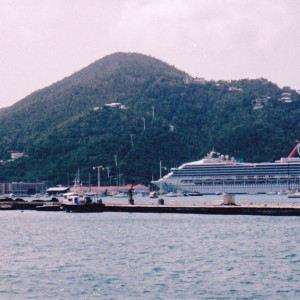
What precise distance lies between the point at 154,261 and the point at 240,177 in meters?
141

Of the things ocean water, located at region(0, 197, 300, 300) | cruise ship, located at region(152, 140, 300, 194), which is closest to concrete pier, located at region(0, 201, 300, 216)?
ocean water, located at region(0, 197, 300, 300)

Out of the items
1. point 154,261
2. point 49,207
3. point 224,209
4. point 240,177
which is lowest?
point 154,261

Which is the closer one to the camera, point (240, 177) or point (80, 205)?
point (80, 205)

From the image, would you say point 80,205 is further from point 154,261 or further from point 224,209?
point 154,261

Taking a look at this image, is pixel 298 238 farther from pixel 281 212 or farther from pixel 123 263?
pixel 281 212

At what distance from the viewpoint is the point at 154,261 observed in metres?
40.8

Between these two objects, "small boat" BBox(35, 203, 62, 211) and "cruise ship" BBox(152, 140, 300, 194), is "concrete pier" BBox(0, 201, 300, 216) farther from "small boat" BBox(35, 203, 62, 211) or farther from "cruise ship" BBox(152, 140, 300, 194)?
"cruise ship" BBox(152, 140, 300, 194)

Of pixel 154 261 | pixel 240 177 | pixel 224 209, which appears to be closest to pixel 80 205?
pixel 224 209

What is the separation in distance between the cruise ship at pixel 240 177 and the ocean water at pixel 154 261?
369 feet

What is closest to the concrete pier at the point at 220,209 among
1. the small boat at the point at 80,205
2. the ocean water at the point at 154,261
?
the small boat at the point at 80,205

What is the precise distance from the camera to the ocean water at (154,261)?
32.6m

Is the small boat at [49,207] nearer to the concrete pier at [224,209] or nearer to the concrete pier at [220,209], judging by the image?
the concrete pier at [220,209]

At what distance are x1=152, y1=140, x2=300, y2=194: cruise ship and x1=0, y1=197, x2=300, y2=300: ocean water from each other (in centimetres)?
11236

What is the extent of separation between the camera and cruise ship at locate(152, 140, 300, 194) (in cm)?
17850
